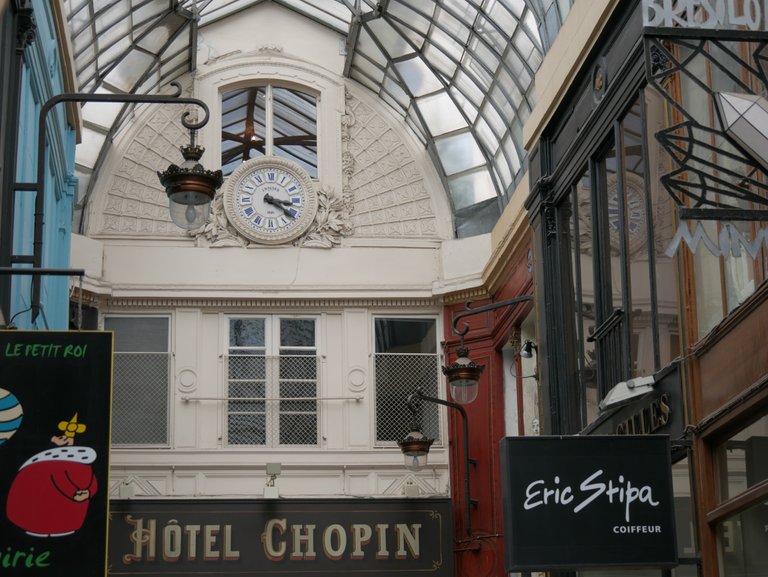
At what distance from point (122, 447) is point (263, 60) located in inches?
240

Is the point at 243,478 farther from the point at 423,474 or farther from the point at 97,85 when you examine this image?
the point at 97,85

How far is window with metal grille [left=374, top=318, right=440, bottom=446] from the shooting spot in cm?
2059

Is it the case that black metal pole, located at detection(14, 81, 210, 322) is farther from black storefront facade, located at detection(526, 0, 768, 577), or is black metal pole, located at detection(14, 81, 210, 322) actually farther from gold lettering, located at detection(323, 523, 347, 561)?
gold lettering, located at detection(323, 523, 347, 561)

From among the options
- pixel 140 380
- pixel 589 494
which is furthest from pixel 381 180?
pixel 589 494

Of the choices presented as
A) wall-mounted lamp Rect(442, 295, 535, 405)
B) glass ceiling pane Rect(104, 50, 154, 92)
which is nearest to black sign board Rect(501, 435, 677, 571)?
wall-mounted lamp Rect(442, 295, 535, 405)

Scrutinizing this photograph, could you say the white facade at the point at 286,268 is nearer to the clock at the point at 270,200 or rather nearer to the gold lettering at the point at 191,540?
the clock at the point at 270,200

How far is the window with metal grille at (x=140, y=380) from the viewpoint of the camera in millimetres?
20125

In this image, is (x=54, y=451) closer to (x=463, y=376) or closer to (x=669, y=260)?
(x=669, y=260)

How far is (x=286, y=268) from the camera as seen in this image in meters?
20.9

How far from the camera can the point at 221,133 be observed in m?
21.7

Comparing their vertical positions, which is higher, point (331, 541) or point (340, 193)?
point (340, 193)

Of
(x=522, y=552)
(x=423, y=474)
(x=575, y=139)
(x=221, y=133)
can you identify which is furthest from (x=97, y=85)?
(x=522, y=552)

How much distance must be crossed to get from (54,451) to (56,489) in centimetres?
23

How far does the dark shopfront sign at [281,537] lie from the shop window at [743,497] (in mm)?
10414
